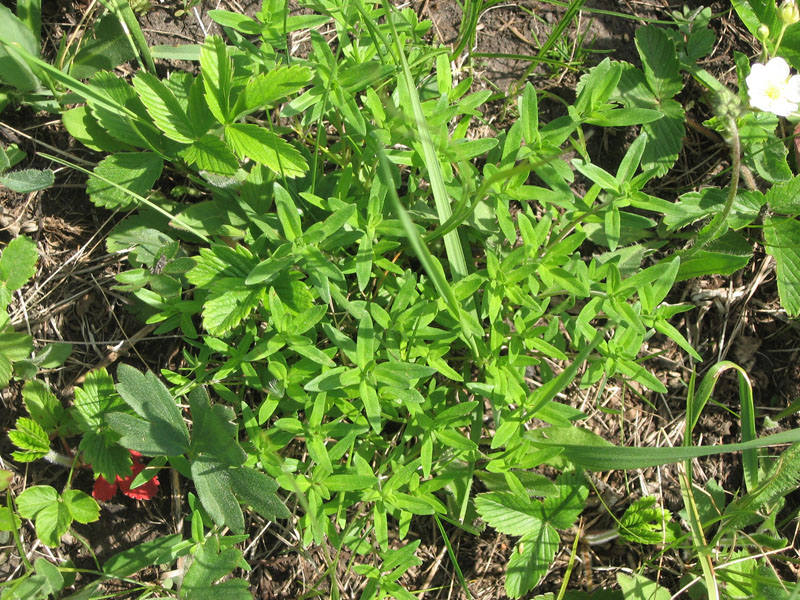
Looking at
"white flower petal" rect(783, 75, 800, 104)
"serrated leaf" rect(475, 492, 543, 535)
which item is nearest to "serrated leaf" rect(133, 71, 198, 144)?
"serrated leaf" rect(475, 492, 543, 535)

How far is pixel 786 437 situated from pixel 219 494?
1795 millimetres

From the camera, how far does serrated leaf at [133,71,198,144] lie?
221 centimetres

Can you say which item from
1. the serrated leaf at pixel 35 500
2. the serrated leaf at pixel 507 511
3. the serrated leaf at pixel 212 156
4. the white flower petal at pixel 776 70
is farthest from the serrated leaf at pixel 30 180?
the white flower petal at pixel 776 70

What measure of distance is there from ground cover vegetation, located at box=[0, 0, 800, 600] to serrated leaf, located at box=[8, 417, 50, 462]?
0.6 inches

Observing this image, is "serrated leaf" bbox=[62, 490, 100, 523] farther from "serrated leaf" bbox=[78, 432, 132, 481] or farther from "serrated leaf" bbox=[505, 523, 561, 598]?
"serrated leaf" bbox=[505, 523, 561, 598]

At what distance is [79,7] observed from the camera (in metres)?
2.72

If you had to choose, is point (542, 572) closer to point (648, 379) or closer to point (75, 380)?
point (648, 379)

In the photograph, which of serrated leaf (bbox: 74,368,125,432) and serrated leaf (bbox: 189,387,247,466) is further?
serrated leaf (bbox: 74,368,125,432)

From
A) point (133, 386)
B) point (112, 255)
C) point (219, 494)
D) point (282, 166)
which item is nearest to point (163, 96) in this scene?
point (282, 166)

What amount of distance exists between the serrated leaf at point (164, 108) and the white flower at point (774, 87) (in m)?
1.94

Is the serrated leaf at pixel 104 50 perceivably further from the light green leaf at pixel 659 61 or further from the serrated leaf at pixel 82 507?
the light green leaf at pixel 659 61

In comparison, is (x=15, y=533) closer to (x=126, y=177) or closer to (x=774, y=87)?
(x=126, y=177)

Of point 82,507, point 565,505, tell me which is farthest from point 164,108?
point 565,505

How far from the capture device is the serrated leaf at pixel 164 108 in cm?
221
